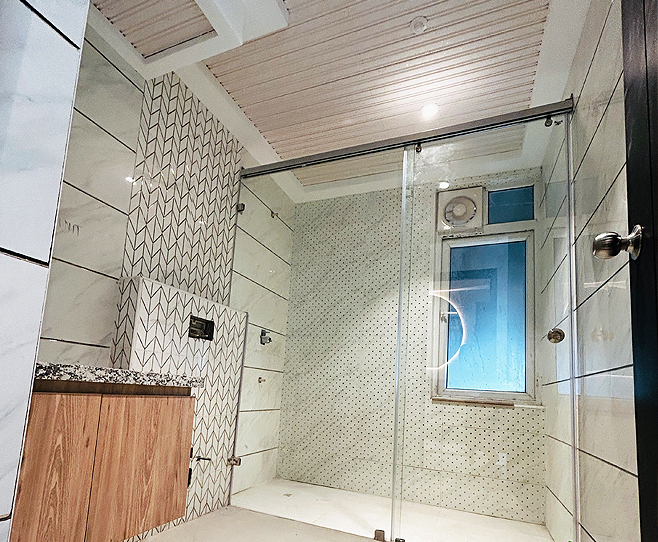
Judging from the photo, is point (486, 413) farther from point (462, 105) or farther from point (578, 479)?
point (462, 105)

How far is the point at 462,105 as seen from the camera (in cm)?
283

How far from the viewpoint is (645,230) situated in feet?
2.71

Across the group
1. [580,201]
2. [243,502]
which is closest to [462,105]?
[580,201]

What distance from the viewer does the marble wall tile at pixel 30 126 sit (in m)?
0.48

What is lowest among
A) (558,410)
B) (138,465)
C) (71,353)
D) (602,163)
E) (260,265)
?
(138,465)

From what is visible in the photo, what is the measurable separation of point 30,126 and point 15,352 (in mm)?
231

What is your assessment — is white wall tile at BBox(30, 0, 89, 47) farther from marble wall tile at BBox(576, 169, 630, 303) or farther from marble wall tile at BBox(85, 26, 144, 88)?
marble wall tile at BBox(85, 26, 144, 88)

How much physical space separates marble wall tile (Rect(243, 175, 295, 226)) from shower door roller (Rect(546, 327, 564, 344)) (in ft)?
6.08

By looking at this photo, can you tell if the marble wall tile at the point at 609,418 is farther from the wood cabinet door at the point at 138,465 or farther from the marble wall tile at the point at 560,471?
the wood cabinet door at the point at 138,465

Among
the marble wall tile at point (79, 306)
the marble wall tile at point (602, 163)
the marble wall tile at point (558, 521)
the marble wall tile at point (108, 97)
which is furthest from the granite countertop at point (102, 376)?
the marble wall tile at point (558, 521)

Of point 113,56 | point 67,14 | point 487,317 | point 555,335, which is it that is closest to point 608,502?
point 555,335

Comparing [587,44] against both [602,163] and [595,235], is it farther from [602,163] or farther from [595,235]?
[595,235]

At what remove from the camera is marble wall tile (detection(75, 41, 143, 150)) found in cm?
205

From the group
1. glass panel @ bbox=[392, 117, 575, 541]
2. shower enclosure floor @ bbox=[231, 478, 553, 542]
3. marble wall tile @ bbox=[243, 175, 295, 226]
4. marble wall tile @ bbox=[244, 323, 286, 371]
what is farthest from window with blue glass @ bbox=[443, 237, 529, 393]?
marble wall tile @ bbox=[243, 175, 295, 226]
